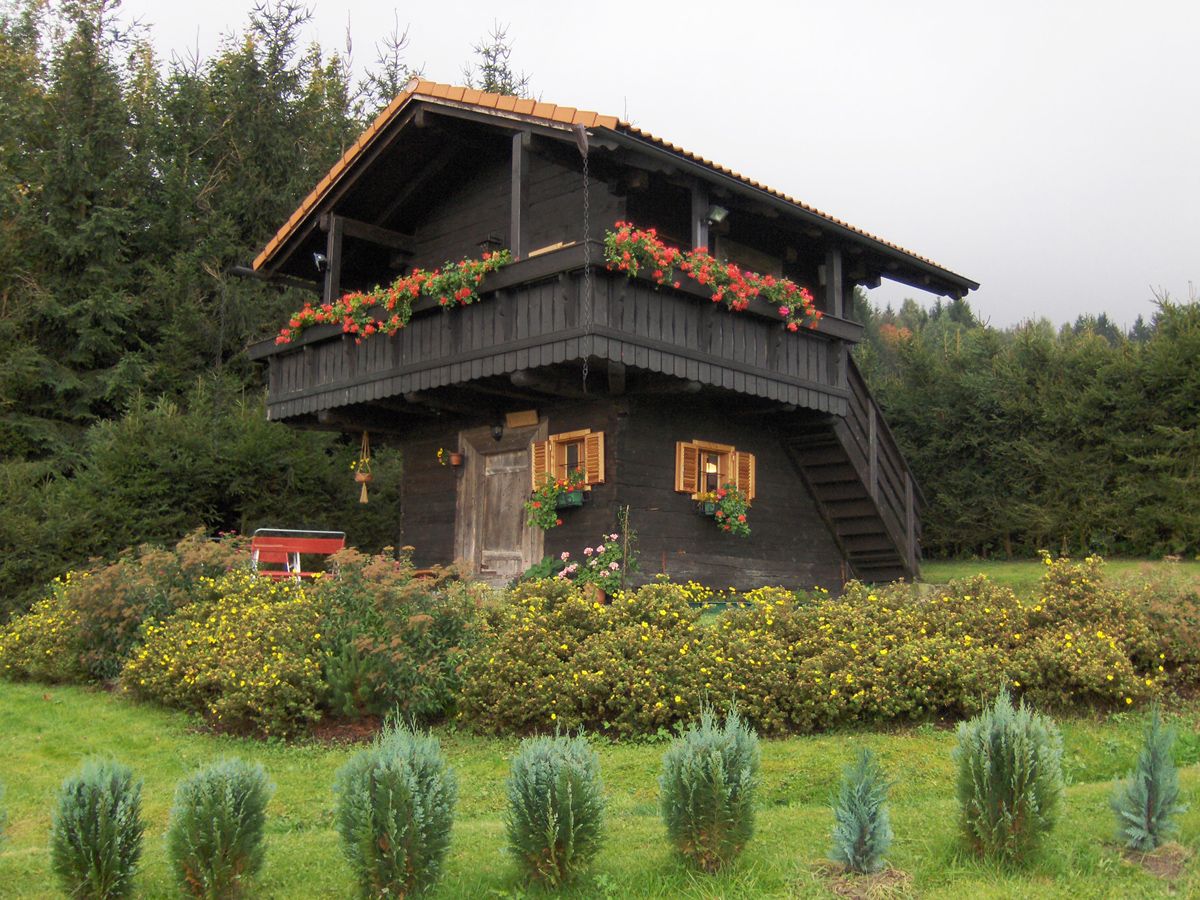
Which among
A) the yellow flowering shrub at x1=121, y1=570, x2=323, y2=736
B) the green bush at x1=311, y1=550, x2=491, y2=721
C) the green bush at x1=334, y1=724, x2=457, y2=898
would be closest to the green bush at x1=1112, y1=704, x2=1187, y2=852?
the green bush at x1=334, y1=724, x2=457, y2=898

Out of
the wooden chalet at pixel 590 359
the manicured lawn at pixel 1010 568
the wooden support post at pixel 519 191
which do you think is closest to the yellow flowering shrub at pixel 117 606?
the wooden chalet at pixel 590 359

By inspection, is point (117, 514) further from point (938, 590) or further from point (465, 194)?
point (938, 590)

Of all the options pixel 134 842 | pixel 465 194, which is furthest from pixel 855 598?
pixel 465 194

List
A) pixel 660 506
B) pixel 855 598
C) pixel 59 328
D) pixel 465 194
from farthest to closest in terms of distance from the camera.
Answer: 1. pixel 59 328
2. pixel 465 194
3. pixel 660 506
4. pixel 855 598

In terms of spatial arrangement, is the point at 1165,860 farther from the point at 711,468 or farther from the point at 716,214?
the point at 711,468

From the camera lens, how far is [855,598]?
9.61m

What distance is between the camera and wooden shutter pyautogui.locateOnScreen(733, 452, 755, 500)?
1494cm

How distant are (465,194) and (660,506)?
5.76 meters

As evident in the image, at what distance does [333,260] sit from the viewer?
15.7 meters

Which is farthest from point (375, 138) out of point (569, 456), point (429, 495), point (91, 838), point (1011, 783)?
point (1011, 783)

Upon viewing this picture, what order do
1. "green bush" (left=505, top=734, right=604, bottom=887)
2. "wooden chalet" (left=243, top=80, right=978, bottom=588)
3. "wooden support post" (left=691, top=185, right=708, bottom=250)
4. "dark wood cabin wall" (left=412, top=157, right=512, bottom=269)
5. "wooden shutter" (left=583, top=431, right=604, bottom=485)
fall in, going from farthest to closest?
"dark wood cabin wall" (left=412, top=157, right=512, bottom=269) → "wooden shutter" (left=583, top=431, right=604, bottom=485) → "wooden support post" (left=691, top=185, right=708, bottom=250) → "wooden chalet" (left=243, top=80, right=978, bottom=588) → "green bush" (left=505, top=734, right=604, bottom=887)

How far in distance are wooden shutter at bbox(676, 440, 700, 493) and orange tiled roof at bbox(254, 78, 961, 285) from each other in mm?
3348

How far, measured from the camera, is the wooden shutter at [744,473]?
1494 cm

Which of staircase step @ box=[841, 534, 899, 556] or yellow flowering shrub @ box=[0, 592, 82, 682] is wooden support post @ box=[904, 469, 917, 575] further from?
yellow flowering shrub @ box=[0, 592, 82, 682]
